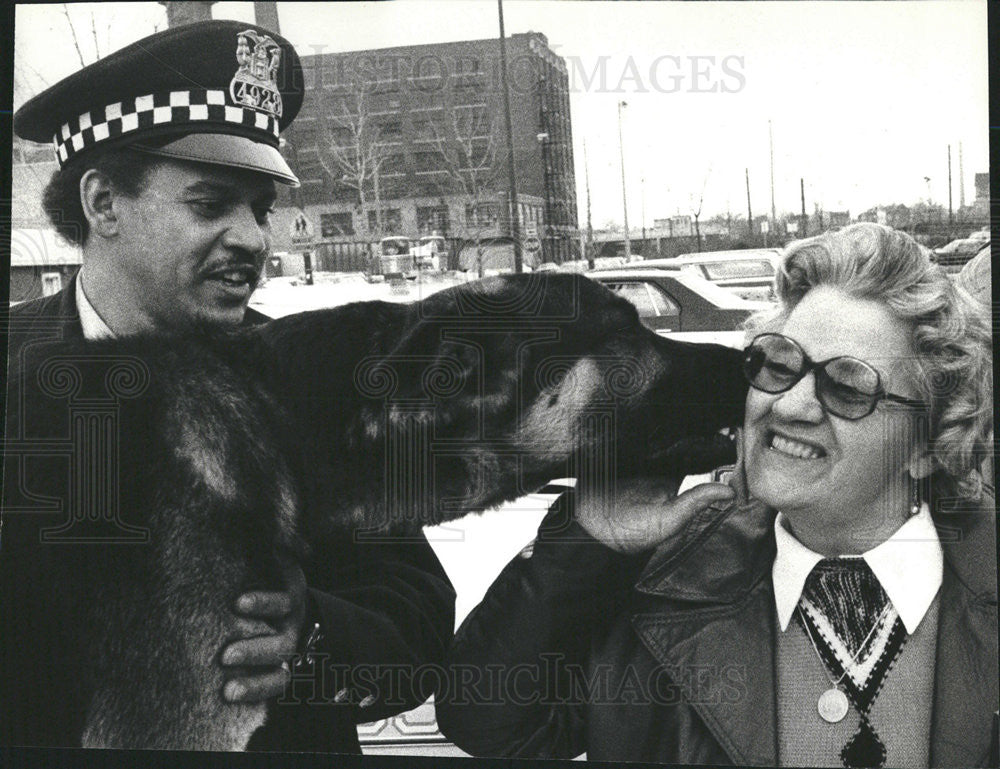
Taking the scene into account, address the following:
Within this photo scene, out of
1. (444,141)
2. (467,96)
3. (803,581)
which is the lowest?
(803,581)

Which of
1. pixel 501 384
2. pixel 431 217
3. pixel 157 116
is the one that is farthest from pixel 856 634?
pixel 157 116

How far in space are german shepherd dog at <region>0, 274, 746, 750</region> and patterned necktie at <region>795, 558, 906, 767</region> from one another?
1.75 ft

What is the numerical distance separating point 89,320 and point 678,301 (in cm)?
192

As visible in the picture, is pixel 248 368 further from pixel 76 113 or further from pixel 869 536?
pixel 869 536

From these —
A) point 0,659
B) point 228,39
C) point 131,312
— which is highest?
point 228,39

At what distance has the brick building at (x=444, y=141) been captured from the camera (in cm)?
354

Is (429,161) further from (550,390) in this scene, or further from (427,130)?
(550,390)

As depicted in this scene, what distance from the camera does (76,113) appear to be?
363cm

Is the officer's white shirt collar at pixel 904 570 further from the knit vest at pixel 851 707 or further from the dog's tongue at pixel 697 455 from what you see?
the dog's tongue at pixel 697 455

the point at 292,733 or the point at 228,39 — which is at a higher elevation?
the point at 228,39

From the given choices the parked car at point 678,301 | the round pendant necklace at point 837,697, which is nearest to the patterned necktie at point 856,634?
the round pendant necklace at point 837,697

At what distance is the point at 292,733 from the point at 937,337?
237 centimetres

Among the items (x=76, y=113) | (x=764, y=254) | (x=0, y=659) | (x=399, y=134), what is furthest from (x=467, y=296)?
(x=0, y=659)

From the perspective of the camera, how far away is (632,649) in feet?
11.6
